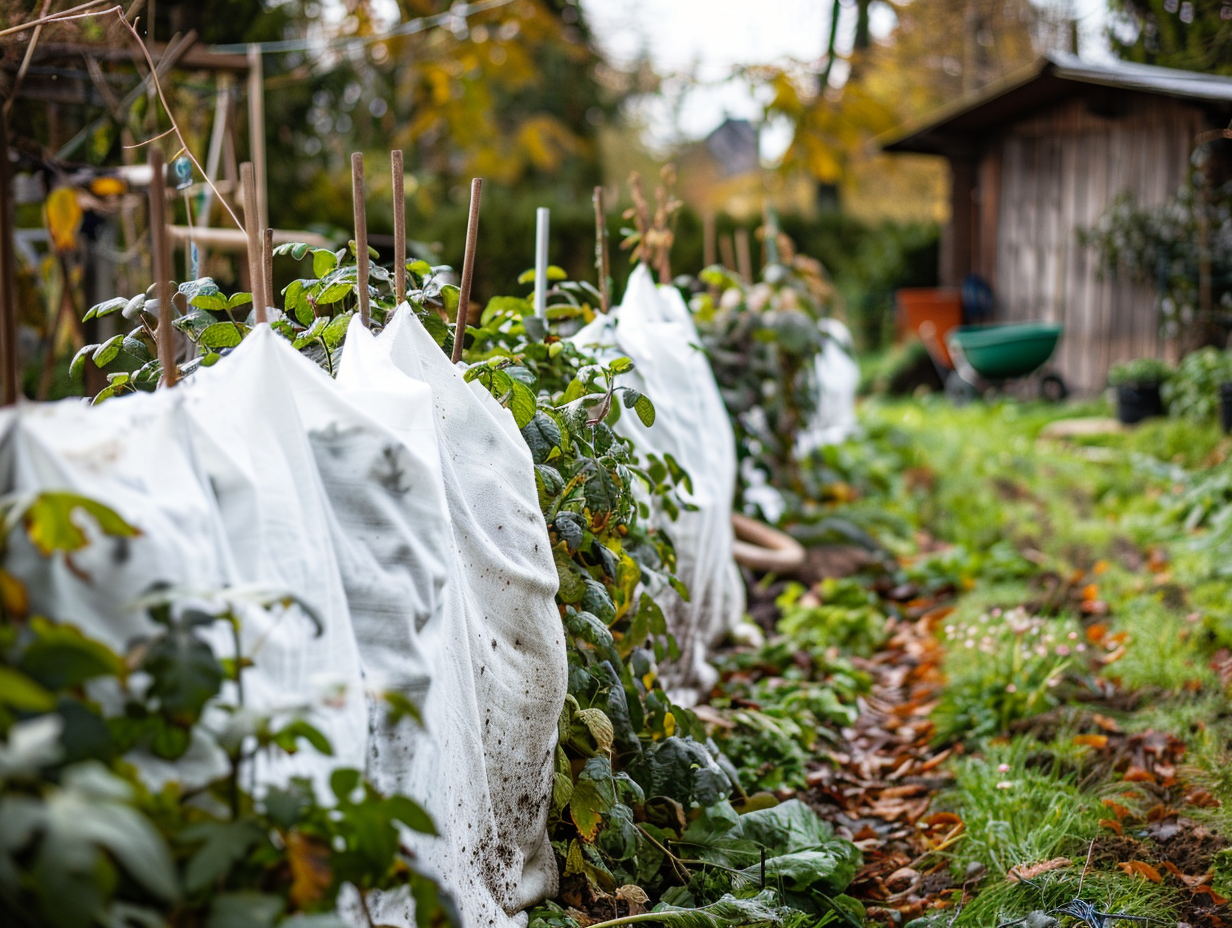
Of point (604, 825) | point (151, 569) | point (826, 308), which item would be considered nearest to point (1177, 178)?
point (826, 308)

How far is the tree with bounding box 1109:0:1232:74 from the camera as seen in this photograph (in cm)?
1082

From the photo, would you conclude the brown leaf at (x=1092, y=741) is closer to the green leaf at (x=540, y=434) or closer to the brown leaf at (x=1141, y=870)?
the brown leaf at (x=1141, y=870)

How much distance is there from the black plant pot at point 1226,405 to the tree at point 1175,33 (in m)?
6.16

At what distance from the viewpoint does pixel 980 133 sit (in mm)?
11227

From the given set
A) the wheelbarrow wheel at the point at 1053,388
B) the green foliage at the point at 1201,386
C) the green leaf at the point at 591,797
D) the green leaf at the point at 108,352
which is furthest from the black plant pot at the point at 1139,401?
the green leaf at the point at 108,352

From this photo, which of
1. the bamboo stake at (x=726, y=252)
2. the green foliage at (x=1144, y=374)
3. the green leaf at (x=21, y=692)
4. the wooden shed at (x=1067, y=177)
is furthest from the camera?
the wooden shed at (x=1067, y=177)

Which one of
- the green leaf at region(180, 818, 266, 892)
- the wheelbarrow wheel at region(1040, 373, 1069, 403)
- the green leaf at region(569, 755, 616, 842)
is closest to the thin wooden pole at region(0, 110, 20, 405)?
the green leaf at region(180, 818, 266, 892)

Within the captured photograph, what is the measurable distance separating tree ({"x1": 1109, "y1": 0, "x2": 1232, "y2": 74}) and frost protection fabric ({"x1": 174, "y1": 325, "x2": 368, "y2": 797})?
12.0 m

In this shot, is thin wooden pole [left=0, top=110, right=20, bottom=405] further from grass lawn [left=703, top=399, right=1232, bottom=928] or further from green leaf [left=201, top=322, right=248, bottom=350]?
grass lawn [left=703, top=399, right=1232, bottom=928]

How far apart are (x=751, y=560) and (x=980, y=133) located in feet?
27.8

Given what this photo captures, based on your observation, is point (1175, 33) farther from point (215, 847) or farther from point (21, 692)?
point (21, 692)

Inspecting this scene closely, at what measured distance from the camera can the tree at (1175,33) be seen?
35.5 ft

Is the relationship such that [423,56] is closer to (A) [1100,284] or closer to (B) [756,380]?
(A) [1100,284]

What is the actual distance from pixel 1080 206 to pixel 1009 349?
1852 millimetres
